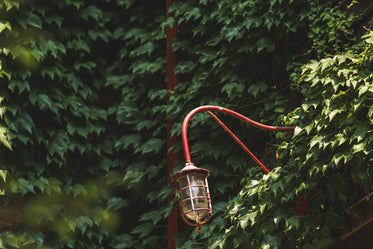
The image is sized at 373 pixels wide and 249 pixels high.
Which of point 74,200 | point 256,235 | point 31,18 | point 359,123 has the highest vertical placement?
point 31,18

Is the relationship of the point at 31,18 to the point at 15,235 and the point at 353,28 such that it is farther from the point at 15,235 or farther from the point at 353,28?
the point at 353,28

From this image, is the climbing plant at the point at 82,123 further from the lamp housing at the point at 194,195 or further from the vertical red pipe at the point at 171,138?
the lamp housing at the point at 194,195

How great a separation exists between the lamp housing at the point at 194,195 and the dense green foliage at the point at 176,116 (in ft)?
→ 1.90

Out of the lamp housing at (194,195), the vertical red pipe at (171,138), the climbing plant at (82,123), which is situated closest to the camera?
the lamp housing at (194,195)

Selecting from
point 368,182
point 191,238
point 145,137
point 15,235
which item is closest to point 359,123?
point 368,182

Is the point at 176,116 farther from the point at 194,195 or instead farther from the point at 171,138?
the point at 194,195

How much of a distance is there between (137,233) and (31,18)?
7.52ft

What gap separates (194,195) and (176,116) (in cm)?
198

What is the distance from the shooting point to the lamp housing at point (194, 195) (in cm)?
299

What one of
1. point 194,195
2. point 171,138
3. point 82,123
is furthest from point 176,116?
point 194,195

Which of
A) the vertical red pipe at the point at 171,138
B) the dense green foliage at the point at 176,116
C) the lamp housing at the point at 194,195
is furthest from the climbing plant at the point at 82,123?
the lamp housing at the point at 194,195

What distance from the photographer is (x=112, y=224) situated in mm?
5277

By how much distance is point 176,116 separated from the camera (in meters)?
4.91

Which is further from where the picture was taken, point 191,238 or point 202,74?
point 202,74
